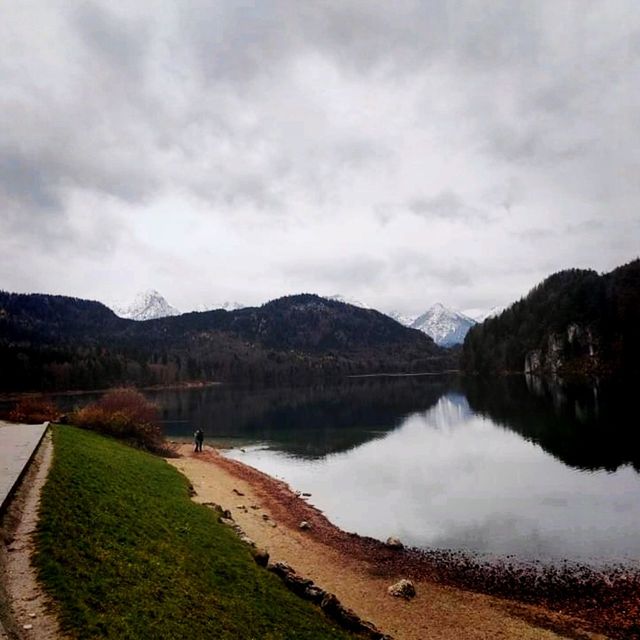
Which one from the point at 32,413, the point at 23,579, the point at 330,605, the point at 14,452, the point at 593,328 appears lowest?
the point at 330,605

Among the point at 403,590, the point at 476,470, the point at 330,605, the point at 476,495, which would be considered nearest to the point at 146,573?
the point at 330,605

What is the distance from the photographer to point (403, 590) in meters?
23.5

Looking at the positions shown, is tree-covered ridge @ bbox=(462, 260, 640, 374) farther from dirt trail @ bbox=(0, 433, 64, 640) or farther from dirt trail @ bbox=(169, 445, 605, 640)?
dirt trail @ bbox=(0, 433, 64, 640)

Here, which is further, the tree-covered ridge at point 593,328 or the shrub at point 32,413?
the tree-covered ridge at point 593,328

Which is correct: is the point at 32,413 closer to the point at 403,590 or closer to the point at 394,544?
the point at 394,544

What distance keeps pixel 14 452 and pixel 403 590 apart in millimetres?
23309

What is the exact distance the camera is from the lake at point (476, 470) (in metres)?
31.3

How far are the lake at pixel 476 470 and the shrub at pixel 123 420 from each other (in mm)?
12164

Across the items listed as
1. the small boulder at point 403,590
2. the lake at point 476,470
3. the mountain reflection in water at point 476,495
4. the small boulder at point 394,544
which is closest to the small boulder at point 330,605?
the small boulder at point 403,590

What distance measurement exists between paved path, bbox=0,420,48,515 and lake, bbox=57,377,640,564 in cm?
2149

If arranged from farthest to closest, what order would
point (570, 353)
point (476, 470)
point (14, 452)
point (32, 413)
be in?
point (570, 353), point (32, 413), point (476, 470), point (14, 452)

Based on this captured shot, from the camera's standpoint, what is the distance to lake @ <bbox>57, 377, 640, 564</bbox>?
31.3m

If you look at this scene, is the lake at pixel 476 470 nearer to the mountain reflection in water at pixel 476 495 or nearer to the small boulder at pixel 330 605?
the mountain reflection in water at pixel 476 495

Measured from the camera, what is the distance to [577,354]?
6777 inches
